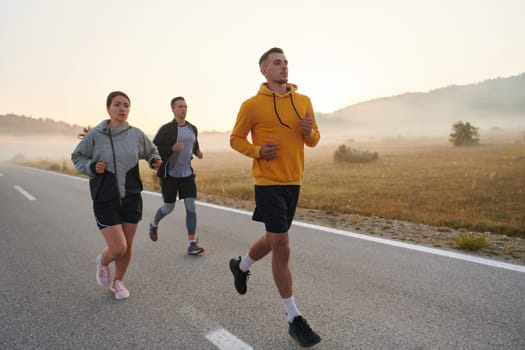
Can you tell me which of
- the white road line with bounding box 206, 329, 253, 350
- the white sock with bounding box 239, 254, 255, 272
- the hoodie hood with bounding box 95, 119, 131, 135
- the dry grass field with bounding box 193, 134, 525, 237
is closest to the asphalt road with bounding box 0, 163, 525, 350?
the white road line with bounding box 206, 329, 253, 350

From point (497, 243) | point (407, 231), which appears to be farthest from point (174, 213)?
point (497, 243)

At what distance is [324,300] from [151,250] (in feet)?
9.29

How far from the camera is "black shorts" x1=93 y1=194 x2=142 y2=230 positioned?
10.6ft

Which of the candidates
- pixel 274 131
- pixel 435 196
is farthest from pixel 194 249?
pixel 435 196

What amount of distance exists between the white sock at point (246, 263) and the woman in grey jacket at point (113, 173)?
113 centimetres

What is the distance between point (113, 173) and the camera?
10.5ft

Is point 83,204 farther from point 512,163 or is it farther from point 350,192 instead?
point 512,163

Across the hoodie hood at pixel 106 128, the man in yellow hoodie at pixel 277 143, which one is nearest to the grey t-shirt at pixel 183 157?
the hoodie hood at pixel 106 128

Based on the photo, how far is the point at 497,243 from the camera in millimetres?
5109

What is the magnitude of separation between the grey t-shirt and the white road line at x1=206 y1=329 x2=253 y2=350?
265 centimetres

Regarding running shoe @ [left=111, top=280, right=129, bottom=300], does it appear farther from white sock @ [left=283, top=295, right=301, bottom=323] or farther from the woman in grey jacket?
white sock @ [left=283, top=295, right=301, bottom=323]

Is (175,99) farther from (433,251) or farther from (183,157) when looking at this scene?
(433,251)

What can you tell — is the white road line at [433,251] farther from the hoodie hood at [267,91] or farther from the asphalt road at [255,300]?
the hoodie hood at [267,91]

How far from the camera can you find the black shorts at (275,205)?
2.68 m
